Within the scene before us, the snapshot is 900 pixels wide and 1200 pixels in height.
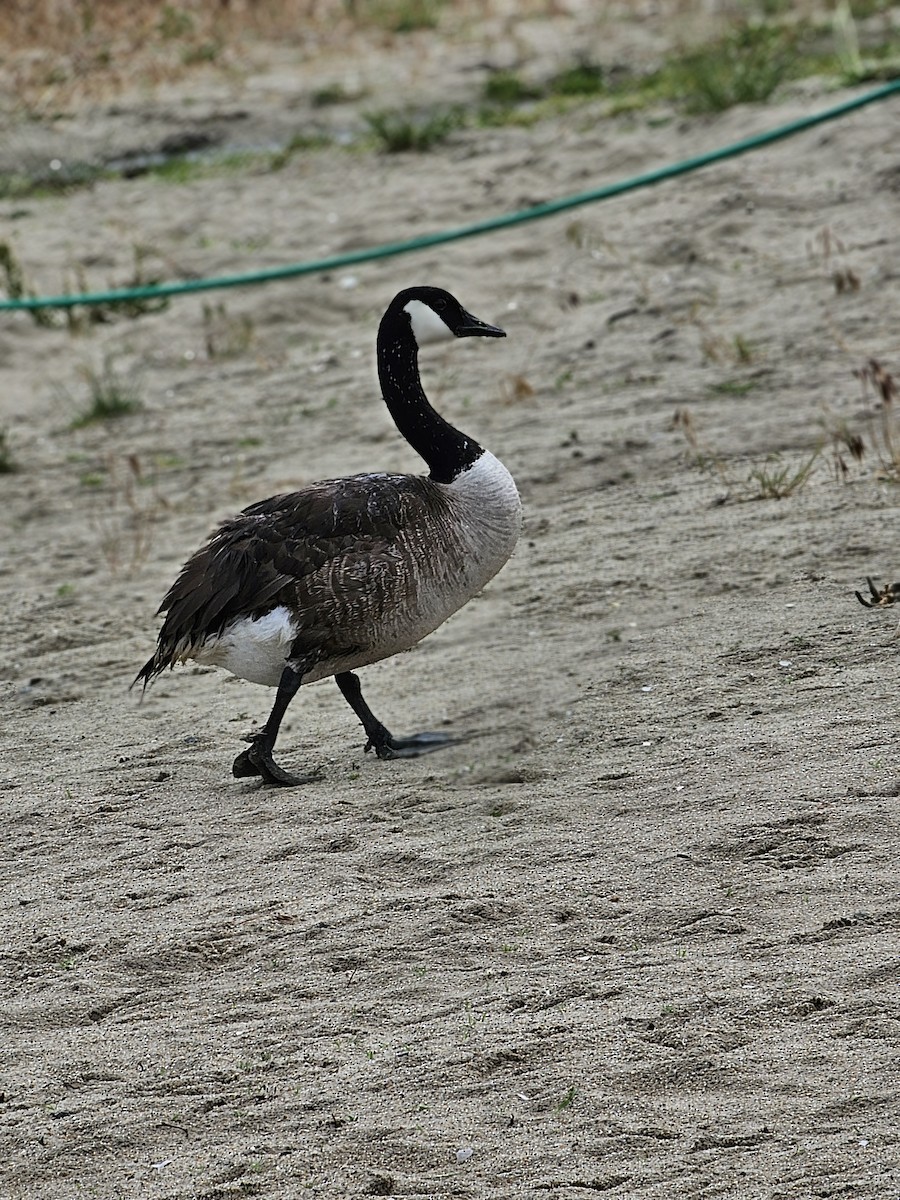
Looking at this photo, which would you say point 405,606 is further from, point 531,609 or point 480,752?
point 531,609

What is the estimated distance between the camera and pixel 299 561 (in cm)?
530

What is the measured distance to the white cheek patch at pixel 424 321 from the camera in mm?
5777

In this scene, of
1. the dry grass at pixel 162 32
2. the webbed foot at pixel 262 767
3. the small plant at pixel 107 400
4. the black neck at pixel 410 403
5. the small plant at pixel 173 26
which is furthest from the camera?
the small plant at pixel 173 26

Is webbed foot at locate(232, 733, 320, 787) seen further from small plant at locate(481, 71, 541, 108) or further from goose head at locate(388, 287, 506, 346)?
small plant at locate(481, 71, 541, 108)

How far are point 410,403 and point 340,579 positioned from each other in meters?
0.85

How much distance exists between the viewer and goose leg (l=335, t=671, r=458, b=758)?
5492mm

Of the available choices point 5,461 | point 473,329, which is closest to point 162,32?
point 5,461

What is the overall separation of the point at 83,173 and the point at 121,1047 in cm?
1152

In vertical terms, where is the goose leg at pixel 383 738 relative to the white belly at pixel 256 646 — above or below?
below

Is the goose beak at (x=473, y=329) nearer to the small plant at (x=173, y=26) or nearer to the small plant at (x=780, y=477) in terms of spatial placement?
the small plant at (x=780, y=477)

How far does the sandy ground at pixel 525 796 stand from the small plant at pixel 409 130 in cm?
321

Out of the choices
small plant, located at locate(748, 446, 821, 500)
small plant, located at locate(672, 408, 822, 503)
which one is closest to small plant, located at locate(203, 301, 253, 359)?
small plant, located at locate(672, 408, 822, 503)

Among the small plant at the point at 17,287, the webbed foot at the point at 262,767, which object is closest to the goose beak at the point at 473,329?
the webbed foot at the point at 262,767

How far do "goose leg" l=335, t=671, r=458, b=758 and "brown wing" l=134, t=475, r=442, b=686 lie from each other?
401 millimetres
